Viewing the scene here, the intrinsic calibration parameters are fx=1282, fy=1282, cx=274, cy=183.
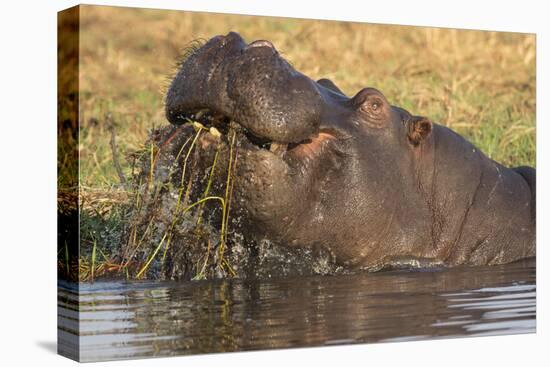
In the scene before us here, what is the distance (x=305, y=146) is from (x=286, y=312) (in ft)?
3.74

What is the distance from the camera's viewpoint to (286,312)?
24.8ft

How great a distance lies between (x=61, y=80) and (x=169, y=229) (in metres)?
1.44

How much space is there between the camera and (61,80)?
740 centimetres

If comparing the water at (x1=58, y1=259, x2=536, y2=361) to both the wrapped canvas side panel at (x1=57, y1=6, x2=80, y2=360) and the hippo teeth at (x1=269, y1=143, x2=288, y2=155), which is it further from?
the hippo teeth at (x1=269, y1=143, x2=288, y2=155)

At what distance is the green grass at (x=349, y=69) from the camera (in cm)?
1241

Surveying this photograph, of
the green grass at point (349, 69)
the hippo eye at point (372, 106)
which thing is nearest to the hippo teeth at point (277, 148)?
the hippo eye at point (372, 106)

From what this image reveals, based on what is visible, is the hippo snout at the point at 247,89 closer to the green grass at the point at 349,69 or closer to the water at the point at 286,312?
the water at the point at 286,312

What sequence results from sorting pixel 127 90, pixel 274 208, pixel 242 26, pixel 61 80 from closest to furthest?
pixel 61 80 < pixel 274 208 < pixel 127 90 < pixel 242 26

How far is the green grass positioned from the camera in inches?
489

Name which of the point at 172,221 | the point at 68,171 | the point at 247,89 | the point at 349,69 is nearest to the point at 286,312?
the point at 172,221

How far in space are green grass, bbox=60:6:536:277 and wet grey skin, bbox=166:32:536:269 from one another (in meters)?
2.58

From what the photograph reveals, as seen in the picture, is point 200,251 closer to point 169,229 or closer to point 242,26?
point 169,229

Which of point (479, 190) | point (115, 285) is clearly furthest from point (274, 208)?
point (479, 190)

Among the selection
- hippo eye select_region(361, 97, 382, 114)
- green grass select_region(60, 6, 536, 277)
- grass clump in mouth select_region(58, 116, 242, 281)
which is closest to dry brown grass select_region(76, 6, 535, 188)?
green grass select_region(60, 6, 536, 277)
